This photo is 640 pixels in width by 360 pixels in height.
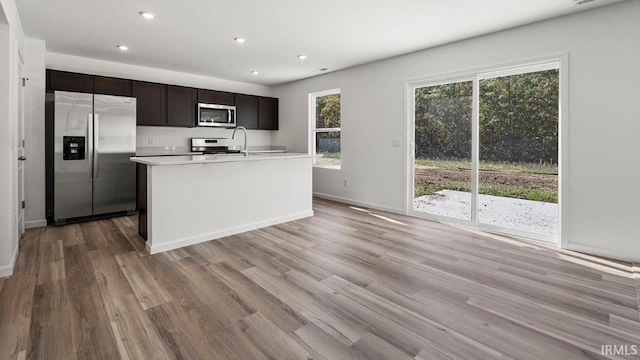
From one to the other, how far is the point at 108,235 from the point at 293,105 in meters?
4.19

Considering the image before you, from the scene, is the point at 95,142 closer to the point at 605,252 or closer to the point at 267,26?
the point at 267,26

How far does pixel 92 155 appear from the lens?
173 inches

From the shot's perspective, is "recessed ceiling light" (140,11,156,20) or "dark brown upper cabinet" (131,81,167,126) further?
"dark brown upper cabinet" (131,81,167,126)

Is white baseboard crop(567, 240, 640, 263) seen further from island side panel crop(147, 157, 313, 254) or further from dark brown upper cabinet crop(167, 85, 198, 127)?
dark brown upper cabinet crop(167, 85, 198, 127)

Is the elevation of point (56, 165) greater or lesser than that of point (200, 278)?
greater

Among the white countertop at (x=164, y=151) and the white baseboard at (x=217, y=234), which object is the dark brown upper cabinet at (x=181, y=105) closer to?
the white countertop at (x=164, y=151)

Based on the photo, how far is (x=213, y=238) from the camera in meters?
3.59

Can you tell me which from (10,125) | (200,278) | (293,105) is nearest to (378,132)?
(293,105)

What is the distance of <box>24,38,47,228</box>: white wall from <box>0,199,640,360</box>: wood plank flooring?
0.89 metres

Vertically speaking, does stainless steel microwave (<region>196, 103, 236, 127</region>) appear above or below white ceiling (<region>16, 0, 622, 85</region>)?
below

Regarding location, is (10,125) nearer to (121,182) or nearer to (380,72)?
(121,182)

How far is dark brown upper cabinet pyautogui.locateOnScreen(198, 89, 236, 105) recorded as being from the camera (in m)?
5.81

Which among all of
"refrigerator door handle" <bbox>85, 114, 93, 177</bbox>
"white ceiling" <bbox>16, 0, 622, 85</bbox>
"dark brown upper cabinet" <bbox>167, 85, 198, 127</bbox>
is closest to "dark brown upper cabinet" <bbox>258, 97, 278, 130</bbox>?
"dark brown upper cabinet" <bbox>167, 85, 198, 127</bbox>

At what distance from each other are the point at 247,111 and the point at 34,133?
3.36 meters
